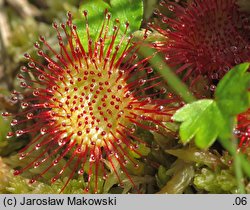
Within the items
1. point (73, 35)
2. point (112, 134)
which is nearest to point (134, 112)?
point (112, 134)

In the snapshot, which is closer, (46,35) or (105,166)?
(105,166)

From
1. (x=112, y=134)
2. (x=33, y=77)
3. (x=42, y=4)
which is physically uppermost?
(x=42, y=4)

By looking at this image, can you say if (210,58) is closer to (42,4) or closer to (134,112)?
(134,112)

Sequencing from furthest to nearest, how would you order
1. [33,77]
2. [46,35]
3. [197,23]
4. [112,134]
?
[46,35], [33,77], [197,23], [112,134]

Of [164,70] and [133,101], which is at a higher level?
[164,70]

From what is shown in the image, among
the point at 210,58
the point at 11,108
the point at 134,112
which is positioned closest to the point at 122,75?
the point at 134,112

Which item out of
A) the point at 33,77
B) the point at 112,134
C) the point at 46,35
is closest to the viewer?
the point at 112,134

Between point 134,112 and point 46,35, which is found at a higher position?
point 46,35
